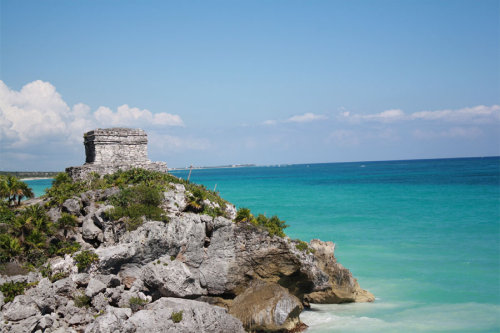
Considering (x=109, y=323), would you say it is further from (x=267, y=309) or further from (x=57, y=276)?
(x=267, y=309)

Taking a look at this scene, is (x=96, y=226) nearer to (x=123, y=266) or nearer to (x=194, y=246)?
(x=123, y=266)

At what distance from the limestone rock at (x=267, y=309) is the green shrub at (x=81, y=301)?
420 centimetres

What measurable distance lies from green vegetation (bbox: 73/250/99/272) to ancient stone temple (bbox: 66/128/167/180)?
6177mm

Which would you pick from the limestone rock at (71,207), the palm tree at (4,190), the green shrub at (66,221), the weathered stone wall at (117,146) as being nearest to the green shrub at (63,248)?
the green shrub at (66,221)

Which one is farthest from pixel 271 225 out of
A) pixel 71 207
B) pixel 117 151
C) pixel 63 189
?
pixel 117 151

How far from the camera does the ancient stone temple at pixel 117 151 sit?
704 inches

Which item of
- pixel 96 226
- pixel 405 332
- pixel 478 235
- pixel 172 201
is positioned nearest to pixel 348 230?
pixel 478 235

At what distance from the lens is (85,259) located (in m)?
11.8

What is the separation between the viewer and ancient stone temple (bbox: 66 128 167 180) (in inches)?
704

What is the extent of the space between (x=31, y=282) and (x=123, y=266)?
251cm

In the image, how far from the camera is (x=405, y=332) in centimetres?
1345

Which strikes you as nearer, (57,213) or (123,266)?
(123,266)

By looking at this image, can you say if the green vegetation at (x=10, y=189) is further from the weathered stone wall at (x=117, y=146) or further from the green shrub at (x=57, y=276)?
the green shrub at (x=57, y=276)

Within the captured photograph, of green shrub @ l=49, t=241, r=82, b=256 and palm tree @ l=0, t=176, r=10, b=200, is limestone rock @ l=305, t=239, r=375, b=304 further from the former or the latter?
palm tree @ l=0, t=176, r=10, b=200
